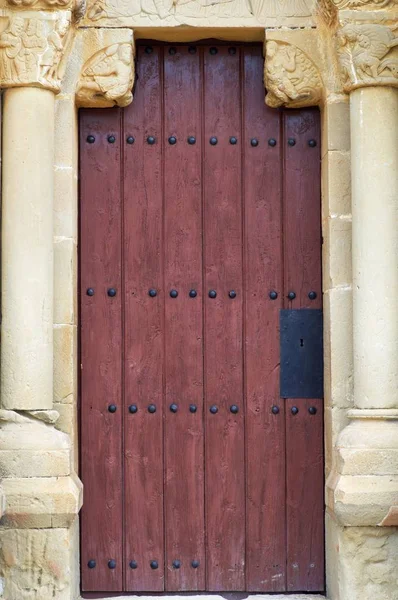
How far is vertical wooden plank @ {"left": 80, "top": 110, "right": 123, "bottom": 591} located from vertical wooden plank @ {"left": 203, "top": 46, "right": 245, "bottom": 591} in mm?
371

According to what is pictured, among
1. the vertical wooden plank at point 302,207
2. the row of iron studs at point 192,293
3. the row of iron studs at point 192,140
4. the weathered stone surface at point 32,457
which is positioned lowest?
the weathered stone surface at point 32,457

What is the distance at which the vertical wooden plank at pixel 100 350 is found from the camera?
428cm

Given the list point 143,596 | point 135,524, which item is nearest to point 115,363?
point 135,524

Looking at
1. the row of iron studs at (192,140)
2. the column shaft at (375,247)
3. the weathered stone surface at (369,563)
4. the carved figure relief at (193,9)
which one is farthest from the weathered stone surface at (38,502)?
the carved figure relief at (193,9)

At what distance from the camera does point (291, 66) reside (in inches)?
167

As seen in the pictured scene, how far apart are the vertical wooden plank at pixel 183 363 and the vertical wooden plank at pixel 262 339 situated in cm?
20

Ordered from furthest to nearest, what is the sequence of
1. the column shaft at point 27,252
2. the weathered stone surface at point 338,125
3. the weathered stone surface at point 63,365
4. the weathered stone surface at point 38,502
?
the weathered stone surface at point 338,125
the weathered stone surface at point 63,365
the column shaft at point 27,252
the weathered stone surface at point 38,502

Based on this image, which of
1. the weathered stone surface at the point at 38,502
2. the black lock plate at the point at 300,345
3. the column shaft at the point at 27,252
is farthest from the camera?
the black lock plate at the point at 300,345

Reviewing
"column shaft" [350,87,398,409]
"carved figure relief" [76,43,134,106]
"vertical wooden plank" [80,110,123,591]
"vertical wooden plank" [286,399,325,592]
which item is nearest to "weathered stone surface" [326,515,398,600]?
"vertical wooden plank" [286,399,325,592]

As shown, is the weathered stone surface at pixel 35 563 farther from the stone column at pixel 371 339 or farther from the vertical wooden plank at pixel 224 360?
the stone column at pixel 371 339

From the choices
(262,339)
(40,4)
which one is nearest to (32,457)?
(262,339)

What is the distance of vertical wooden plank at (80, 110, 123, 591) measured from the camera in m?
4.28

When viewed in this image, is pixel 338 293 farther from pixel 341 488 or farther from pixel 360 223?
pixel 341 488

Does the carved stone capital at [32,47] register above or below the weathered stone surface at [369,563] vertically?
above
